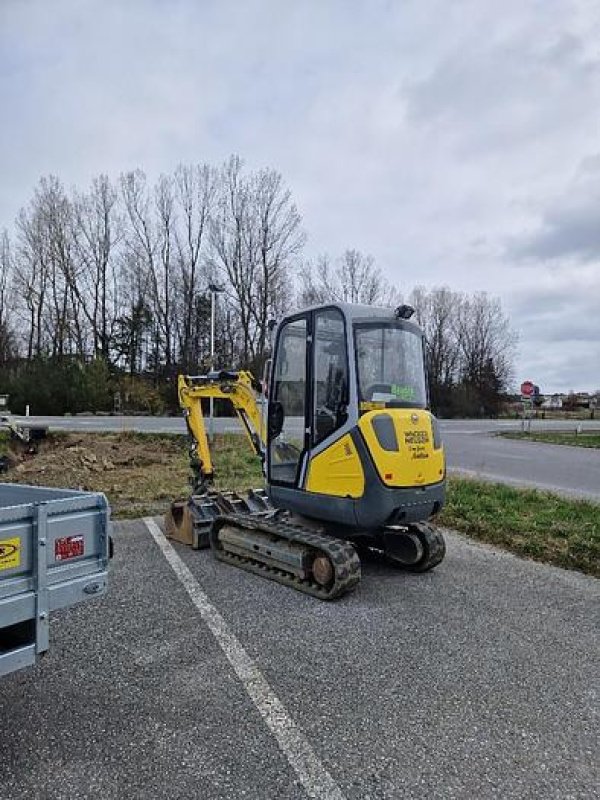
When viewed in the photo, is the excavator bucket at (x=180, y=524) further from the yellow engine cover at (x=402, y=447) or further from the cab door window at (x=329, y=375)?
the yellow engine cover at (x=402, y=447)

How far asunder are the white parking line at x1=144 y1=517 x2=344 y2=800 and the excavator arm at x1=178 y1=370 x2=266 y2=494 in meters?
2.27

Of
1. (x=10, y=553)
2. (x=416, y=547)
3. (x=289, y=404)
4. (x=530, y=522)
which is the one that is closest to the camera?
(x=10, y=553)

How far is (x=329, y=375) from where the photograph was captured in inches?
218

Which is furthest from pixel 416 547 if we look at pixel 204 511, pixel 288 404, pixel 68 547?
pixel 68 547

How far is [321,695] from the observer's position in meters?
3.40

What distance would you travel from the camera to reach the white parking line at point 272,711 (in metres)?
2.62

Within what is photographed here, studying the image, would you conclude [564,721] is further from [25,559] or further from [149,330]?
[149,330]

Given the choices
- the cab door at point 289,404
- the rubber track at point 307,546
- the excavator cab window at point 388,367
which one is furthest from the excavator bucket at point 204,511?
the excavator cab window at point 388,367

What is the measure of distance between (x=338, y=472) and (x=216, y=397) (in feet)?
8.57

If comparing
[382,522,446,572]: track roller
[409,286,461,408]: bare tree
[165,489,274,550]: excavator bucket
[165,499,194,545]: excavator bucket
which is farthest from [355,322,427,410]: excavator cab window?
[409,286,461,408]: bare tree

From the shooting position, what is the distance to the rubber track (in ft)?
16.0

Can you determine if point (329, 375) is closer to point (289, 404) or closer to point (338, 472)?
point (289, 404)

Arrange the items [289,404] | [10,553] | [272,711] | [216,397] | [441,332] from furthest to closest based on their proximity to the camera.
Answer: [441,332]
[216,397]
[289,404]
[272,711]
[10,553]

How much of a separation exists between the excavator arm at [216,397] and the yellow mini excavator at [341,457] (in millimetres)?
524
